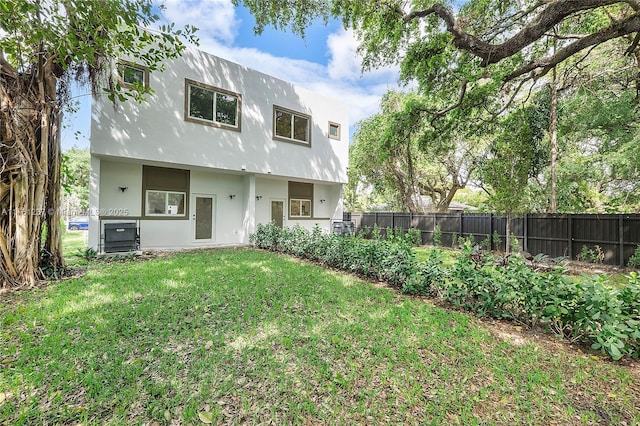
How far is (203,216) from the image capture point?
34.2ft

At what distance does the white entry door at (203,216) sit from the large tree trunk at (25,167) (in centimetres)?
470

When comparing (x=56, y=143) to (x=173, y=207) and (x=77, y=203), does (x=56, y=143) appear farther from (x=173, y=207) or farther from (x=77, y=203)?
(x=77, y=203)

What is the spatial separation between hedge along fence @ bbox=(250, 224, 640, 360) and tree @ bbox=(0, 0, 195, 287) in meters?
5.38

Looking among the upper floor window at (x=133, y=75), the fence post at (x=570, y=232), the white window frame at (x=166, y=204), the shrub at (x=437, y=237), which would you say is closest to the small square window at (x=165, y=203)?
the white window frame at (x=166, y=204)

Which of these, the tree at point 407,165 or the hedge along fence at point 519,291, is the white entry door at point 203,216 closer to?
the hedge along fence at point 519,291

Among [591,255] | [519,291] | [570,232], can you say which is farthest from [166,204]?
[591,255]

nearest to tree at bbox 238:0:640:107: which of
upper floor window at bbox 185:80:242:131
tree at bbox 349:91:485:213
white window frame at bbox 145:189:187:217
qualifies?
upper floor window at bbox 185:80:242:131

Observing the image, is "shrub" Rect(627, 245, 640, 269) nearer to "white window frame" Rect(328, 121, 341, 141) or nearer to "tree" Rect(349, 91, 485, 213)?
"tree" Rect(349, 91, 485, 213)

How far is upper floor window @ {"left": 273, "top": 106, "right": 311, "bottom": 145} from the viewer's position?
36.6 ft

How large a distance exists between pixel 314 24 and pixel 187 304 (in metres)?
7.79

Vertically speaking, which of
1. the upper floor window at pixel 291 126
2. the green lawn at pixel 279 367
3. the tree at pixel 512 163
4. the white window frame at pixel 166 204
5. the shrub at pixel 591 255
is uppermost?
the upper floor window at pixel 291 126

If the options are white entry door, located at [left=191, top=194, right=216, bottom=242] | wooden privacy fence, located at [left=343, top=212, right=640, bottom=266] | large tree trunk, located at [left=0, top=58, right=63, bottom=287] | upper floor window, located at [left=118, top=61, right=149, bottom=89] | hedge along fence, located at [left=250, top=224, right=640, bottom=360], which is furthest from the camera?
white entry door, located at [left=191, top=194, right=216, bottom=242]

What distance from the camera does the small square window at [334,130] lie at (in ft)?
42.9

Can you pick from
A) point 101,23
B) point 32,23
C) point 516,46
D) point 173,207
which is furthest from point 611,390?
point 173,207
